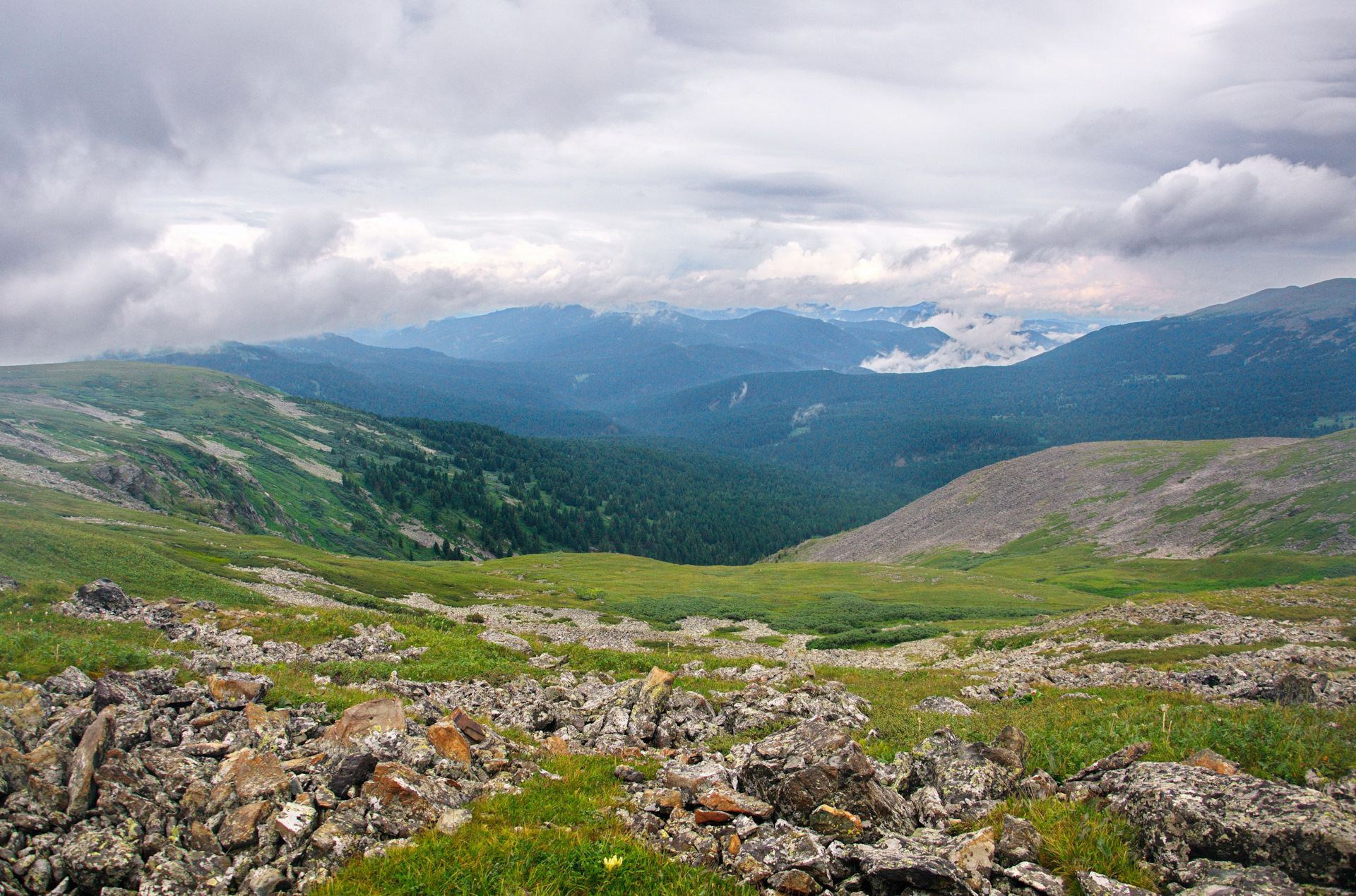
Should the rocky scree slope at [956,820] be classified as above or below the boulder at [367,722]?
below

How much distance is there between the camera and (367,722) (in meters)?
12.6

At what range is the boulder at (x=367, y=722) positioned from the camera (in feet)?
40.2

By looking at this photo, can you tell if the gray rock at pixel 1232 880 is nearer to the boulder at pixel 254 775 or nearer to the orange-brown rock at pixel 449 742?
the orange-brown rock at pixel 449 742

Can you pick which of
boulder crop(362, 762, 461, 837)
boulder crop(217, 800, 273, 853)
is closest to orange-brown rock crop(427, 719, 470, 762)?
boulder crop(362, 762, 461, 837)

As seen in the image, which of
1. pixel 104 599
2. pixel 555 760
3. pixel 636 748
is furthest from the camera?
pixel 104 599

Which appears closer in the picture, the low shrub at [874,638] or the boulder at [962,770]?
→ the boulder at [962,770]

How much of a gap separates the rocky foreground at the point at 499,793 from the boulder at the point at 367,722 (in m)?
0.05

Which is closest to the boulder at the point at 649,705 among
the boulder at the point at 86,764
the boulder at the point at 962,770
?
the boulder at the point at 962,770

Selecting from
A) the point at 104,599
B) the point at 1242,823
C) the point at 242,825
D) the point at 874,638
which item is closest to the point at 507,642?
the point at 104,599

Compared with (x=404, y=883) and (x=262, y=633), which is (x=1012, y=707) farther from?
(x=262, y=633)

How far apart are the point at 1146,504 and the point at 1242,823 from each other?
156m

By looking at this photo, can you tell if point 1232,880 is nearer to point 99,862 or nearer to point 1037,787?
point 1037,787

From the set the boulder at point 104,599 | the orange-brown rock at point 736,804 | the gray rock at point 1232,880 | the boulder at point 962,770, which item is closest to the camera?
the gray rock at point 1232,880

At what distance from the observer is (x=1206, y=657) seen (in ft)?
96.9
